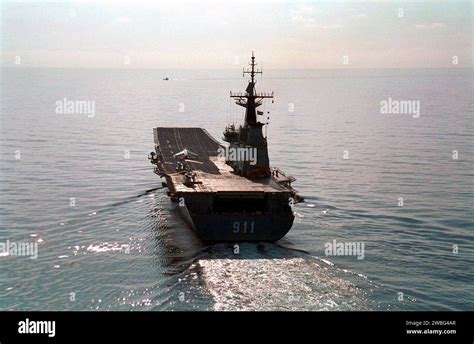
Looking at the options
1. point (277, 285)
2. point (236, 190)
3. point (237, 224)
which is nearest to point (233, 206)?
point (236, 190)

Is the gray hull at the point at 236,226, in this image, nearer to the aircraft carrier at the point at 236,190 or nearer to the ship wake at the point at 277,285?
the aircraft carrier at the point at 236,190

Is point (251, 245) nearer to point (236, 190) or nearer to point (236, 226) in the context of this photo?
point (236, 226)

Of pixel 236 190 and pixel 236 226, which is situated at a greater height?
pixel 236 190

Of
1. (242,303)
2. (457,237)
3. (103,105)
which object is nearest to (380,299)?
(242,303)

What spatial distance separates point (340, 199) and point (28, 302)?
22357 mm

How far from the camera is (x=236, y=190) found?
98.1 ft

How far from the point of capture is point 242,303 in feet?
67.1

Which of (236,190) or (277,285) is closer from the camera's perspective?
(277,285)

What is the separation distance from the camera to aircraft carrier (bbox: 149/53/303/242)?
28203 millimetres

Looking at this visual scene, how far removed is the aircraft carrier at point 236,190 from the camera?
28203 mm

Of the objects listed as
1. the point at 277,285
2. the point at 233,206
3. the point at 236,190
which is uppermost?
the point at 236,190

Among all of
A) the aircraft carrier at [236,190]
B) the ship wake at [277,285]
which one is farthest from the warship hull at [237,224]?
the ship wake at [277,285]

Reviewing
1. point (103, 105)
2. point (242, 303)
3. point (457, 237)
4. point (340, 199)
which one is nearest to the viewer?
point (242, 303)
